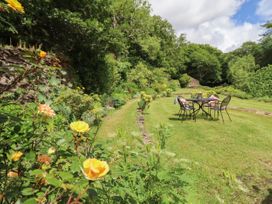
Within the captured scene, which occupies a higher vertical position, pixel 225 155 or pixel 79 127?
pixel 79 127

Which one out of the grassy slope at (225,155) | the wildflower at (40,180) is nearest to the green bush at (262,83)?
the grassy slope at (225,155)

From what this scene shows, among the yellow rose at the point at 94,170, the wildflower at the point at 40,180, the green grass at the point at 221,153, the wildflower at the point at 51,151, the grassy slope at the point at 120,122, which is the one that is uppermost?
the yellow rose at the point at 94,170

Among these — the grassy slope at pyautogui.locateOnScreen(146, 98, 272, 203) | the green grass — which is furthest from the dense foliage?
the grassy slope at pyautogui.locateOnScreen(146, 98, 272, 203)

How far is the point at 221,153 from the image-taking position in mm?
6523

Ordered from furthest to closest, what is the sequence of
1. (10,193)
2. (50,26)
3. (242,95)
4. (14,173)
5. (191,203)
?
(242,95) < (50,26) < (191,203) < (14,173) < (10,193)

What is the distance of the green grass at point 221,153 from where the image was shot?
4492 mm

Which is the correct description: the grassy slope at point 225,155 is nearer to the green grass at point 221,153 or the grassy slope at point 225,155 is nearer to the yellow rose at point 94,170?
the green grass at point 221,153

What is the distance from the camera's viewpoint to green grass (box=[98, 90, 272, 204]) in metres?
4.49

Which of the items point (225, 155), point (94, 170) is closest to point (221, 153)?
point (225, 155)

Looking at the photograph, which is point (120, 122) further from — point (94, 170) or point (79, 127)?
point (94, 170)

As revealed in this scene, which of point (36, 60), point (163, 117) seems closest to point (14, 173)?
point (36, 60)

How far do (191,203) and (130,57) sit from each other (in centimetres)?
2146

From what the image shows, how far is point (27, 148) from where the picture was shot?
54.3 inches

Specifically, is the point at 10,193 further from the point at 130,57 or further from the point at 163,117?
the point at 130,57
